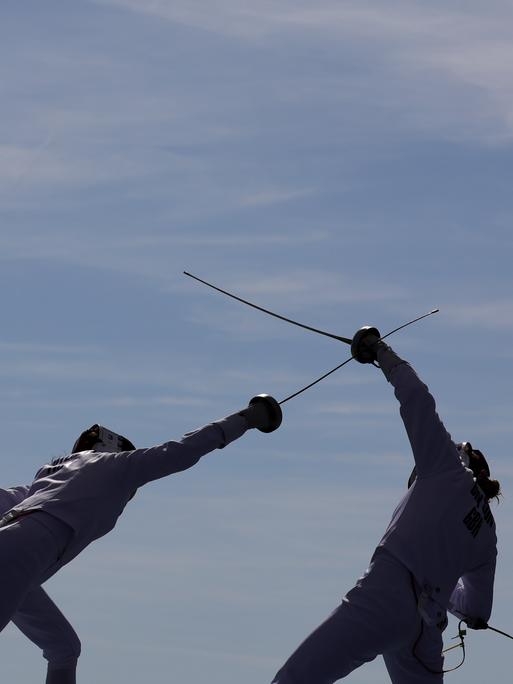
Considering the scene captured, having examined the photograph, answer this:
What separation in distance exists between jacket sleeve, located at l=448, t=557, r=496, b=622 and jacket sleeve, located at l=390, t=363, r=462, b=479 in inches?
40.5

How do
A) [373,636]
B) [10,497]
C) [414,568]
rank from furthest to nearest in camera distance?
[10,497]
[414,568]
[373,636]

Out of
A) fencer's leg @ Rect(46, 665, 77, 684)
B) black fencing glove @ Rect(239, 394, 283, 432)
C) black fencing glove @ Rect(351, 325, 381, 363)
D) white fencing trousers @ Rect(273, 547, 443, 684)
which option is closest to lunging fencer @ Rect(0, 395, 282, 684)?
black fencing glove @ Rect(239, 394, 283, 432)

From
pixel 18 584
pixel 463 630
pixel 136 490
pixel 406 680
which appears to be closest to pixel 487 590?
pixel 463 630

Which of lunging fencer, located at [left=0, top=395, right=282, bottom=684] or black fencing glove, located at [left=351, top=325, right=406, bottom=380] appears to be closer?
lunging fencer, located at [left=0, top=395, right=282, bottom=684]

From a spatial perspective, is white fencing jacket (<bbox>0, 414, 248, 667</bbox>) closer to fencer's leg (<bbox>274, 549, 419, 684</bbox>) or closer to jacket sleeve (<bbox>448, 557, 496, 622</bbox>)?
fencer's leg (<bbox>274, 549, 419, 684</bbox>)

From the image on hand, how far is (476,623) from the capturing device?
11.3m

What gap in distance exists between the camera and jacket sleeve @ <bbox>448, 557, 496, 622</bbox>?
11094 millimetres

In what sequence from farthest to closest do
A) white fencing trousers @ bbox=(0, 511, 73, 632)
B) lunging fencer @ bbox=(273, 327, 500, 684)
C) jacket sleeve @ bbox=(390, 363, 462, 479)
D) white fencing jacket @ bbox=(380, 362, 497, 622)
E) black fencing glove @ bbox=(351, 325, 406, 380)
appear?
black fencing glove @ bbox=(351, 325, 406, 380) < white fencing trousers @ bbox=(0, 511, 73, 632) < jacket sleeve @ bbox=(390, 363, 462, 479) < white fencing jacket @ bbox=(380, 362, 497, 622) < lunging fencer @ bbox=(273, 327, 500, 684)

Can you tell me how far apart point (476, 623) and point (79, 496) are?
3.49 meters

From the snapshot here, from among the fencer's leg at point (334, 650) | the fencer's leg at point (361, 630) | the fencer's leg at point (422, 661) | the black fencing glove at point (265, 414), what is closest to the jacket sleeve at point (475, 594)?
the fencer's leg at point (422, 661)

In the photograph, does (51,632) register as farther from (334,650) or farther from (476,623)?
(476,623)

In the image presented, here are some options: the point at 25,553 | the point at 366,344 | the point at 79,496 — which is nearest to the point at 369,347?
the point at 366,344

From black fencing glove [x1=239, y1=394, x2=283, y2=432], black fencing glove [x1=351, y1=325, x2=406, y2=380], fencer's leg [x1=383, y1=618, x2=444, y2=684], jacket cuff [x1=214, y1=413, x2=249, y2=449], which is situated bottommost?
fencer's leg [x1=383, y1=618, x2=444, y2=684]

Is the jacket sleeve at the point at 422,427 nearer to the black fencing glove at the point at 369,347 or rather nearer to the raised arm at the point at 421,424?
the raised arm at the point at 421,424
